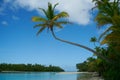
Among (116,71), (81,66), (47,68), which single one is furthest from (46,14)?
(47,68)

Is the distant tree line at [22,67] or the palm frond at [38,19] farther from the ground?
the distant tree line at [22,67]

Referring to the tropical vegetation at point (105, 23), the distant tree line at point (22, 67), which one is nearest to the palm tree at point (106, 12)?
the tropical vegetation at point (105, 23)

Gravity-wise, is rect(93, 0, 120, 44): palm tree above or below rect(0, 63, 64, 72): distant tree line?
below

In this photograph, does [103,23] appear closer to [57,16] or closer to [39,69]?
[57,16]

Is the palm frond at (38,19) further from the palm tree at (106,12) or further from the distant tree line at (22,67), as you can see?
the distant tree line at (22,67)

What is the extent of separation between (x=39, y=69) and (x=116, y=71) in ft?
293

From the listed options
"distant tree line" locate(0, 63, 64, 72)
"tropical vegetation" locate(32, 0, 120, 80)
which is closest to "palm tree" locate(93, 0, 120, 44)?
"tropical vegetation" locate(32, 0, 120, 80)

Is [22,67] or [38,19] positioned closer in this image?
[38,19]

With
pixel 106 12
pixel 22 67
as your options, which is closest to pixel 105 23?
pixel 106 12

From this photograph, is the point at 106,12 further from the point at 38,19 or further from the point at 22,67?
the point at 22,67

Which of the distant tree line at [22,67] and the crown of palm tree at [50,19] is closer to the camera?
the crown of palm tree at [50,19]

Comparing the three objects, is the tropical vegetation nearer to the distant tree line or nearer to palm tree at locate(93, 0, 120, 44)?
palm tree at locate(93, 0, 120, 44)

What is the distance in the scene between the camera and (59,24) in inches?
842

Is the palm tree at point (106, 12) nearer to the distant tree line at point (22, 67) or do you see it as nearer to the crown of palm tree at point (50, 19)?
the crown of palm tree at point (50, 19)
